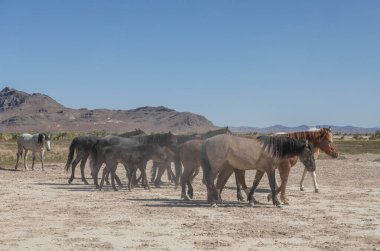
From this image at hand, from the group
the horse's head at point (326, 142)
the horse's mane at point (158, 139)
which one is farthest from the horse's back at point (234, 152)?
the horse's head at point (326, 142)

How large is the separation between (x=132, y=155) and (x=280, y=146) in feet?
18.7

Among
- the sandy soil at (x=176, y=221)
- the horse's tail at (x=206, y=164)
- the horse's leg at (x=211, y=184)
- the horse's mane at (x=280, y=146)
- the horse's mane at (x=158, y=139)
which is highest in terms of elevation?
the horse's mane at (x=158, y=139)

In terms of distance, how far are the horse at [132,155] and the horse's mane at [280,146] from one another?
15.7 feet

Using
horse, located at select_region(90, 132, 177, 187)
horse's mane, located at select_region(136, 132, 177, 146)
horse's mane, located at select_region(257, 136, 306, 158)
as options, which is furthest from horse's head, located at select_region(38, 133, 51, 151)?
horse's mane, located at select_region(257, 136, 306, 158)

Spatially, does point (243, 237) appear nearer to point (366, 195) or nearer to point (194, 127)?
point (366, 195)

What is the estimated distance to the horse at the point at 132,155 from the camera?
17984mm

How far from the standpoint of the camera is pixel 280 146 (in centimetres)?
1434

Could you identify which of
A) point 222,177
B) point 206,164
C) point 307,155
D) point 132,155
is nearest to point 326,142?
point 307,155

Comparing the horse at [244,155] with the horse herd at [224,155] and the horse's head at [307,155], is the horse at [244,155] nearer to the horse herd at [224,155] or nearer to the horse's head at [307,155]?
the horse herd at [224,155]

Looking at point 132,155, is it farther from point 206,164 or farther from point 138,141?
point 206,164

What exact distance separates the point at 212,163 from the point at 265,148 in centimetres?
147

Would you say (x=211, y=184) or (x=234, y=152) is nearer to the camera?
(x=234, y=152)

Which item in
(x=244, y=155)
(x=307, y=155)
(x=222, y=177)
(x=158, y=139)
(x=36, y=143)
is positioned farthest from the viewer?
(x=36, y=143)

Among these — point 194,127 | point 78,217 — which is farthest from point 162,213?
point 194,127
